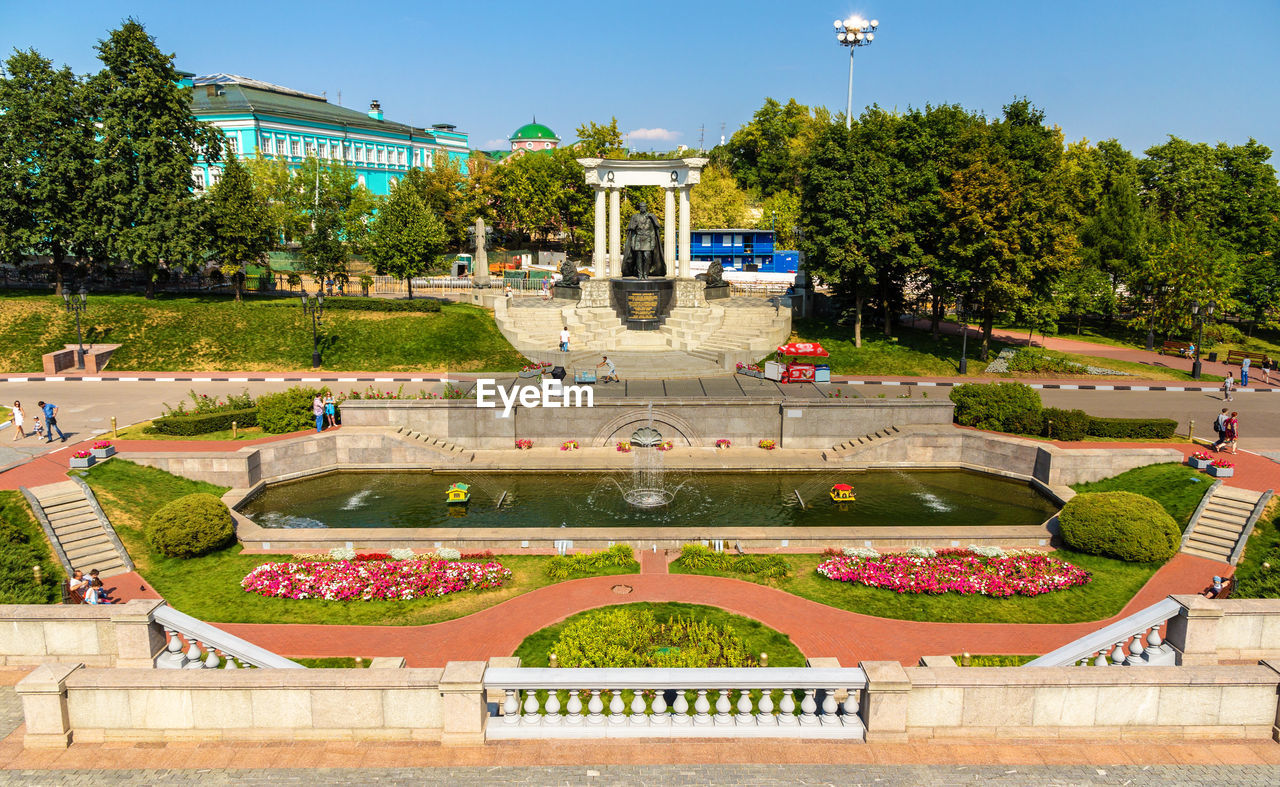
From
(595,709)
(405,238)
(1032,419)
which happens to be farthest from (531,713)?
(405,238)

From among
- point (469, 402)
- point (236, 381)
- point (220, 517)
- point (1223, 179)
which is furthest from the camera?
point (1223, 179)

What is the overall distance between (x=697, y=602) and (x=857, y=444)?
1561 cm

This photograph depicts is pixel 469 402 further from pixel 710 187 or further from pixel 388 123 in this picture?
pixel 388 123

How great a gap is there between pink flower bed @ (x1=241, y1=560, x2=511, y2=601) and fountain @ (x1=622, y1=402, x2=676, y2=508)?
7.48 meters

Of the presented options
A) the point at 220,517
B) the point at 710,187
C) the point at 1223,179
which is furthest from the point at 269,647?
the point at 1223,179

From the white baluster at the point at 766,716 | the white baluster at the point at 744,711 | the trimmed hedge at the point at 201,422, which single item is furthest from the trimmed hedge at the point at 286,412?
the white baluster at the point at 766,716

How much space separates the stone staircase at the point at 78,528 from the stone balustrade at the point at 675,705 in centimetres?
1556

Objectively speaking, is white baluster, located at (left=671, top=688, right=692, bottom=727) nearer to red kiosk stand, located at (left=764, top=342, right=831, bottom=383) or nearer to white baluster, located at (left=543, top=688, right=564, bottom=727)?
white baluster, located at (left=543, top=688, right=564, bottom=727)

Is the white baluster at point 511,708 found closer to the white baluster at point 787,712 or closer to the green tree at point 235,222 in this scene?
the white baluster at point 787,712

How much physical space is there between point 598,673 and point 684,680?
3.67 feet

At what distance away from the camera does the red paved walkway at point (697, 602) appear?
15969mm

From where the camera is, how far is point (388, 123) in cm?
9788

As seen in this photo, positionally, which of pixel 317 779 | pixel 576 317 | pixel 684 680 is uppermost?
pixel 576 317

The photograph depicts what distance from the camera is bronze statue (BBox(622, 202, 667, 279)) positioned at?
48062mm
